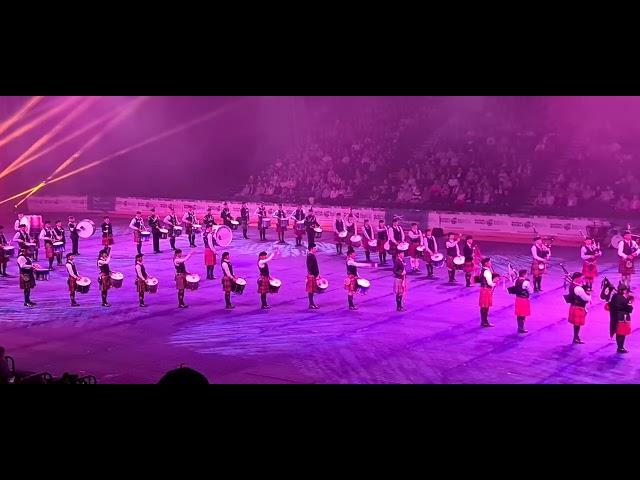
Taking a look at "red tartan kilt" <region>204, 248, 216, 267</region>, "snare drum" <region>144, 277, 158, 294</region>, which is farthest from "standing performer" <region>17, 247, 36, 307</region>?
"red tartan kilt" <region>204, 248, 216, 267</region>

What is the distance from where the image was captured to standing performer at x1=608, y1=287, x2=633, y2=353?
10.7 m

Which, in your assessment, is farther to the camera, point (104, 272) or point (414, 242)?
point (414, 242)

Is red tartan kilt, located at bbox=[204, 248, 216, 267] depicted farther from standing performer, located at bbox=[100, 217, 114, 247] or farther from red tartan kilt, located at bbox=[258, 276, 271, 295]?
standing performer, located at bbox=[100, 217, 114, 247]

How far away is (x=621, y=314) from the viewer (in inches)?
424

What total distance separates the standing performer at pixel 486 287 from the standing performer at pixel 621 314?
209cm

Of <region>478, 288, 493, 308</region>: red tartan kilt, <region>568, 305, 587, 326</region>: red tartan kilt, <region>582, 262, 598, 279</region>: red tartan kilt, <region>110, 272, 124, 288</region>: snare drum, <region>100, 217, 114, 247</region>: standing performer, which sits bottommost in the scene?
<region>568, 305, 587, 326</region>: red tartan kilt

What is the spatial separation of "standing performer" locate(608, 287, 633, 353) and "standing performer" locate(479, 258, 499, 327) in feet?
6.85

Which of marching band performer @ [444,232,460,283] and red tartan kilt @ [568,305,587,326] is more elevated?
marching band performer @ [444,232,460,283]

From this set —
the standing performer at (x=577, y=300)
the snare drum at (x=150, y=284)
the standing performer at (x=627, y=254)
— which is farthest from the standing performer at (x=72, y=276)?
the standing performer at (x=627, y=254)

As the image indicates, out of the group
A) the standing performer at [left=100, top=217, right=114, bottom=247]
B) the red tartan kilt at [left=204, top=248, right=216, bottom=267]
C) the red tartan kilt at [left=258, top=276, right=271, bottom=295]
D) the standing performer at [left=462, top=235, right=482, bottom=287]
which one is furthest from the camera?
the standing performer at [left=100, top=217, right=114, bottom=247]

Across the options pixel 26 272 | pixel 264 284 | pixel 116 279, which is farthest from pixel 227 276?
pixel 26 272

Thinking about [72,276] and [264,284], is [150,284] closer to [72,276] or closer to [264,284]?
[72,276]

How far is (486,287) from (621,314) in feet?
7.74
